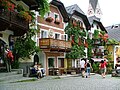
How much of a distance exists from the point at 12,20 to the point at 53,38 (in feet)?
29.2

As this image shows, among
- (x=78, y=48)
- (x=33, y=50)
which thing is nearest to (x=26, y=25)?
(x=33, y=50)

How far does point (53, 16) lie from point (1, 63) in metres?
12.1

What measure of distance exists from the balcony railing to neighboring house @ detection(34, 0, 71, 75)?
19.4 ft

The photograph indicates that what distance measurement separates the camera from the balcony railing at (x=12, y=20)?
18.3 m

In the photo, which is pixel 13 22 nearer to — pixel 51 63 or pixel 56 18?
pixel 51 63

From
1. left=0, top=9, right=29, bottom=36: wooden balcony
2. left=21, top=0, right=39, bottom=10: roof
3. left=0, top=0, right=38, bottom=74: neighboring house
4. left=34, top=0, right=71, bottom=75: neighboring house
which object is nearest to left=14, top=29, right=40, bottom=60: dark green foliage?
left=0, top=0, right=38, bottom=74: neighboring house

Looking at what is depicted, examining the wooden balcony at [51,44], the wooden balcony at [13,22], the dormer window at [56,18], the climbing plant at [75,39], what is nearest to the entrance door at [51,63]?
the wooden balcony at [51,44]

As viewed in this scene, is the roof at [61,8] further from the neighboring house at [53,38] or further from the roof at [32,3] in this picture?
the roof at [32,3]

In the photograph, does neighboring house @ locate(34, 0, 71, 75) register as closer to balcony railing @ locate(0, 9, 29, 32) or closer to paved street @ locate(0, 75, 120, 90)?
balcony railing @ locate(0, 9, 29, 32)

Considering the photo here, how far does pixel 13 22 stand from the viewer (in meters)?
19.7

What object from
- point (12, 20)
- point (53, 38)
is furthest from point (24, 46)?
point (53, 38)

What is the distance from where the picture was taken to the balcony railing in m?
18.3

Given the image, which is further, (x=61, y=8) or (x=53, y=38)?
(x=61, y=8)

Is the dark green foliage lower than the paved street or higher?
higher
